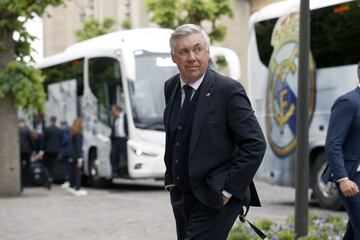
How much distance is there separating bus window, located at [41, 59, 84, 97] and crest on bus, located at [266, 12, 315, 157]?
299 inches

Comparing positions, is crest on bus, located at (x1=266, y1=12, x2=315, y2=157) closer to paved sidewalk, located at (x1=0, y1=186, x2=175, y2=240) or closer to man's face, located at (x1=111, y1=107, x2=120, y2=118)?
paved sidewalk, located at (x1=0, y1=186, x2=175, y2=240)

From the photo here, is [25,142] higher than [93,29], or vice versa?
[93,29]

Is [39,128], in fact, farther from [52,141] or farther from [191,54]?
[191,54]

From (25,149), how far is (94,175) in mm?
1742

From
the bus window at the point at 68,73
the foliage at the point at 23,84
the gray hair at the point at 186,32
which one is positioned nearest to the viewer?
the gray hair at the point at 186,32

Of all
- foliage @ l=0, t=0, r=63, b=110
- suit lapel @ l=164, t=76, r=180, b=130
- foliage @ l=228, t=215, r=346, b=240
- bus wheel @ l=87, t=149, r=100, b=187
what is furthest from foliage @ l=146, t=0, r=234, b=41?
suit lapel @ l=164, t=76, r=180, b=130

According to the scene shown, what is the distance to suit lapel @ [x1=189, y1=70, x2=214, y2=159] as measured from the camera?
4.83 metres

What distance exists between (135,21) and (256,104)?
42298 millimetres

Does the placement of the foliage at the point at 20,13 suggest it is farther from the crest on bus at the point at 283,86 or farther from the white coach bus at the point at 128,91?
the crest on bus at the point at 283,86

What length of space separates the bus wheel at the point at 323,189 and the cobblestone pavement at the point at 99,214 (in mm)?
209

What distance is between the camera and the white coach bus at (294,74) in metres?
14.3

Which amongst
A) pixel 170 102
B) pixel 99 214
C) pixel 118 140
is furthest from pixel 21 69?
pixel 170 102

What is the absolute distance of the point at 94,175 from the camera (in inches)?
867

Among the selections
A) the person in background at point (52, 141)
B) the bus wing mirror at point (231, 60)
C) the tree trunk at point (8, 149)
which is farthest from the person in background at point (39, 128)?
the bus wing mirror at point (231, 60)
